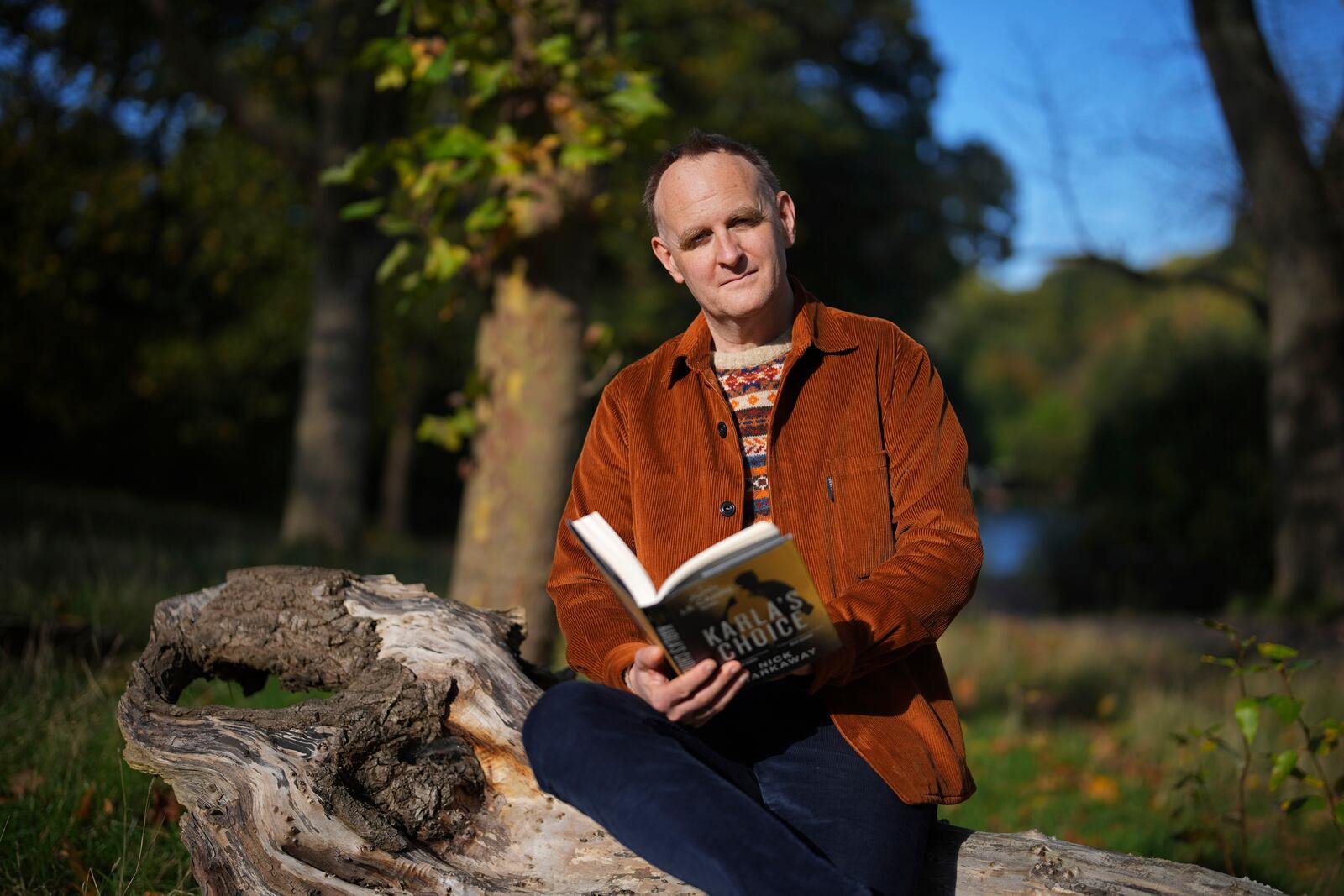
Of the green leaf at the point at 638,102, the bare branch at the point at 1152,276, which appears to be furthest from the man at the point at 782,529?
the bare branch at the point at 1152,276

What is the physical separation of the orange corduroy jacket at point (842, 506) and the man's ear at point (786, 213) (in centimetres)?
16

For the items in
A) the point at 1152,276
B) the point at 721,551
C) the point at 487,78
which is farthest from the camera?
the point at 1152,276

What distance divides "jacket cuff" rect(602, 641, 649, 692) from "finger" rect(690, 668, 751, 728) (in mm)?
207

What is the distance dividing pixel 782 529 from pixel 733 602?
1.83 ft

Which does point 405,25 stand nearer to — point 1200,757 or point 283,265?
point 1200,757

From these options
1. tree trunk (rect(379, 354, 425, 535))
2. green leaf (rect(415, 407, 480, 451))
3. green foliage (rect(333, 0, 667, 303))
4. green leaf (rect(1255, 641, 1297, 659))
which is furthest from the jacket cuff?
tree trunk (rect(379, 354, 425, 535))

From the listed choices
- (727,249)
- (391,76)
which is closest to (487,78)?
(391,76)

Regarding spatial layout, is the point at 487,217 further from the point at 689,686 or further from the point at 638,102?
the point at 689,686

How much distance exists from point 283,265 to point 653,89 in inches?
438

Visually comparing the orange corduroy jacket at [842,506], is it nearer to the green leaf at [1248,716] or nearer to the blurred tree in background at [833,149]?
the green leaf at [1248,716]

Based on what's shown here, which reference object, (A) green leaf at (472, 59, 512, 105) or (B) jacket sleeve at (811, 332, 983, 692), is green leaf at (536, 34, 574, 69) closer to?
(A) green leaf at (472, 59, 512, 105)

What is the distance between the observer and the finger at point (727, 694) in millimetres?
2154

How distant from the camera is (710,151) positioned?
2619 millimetres

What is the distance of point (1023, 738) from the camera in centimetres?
638
